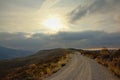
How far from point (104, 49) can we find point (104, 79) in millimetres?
51297

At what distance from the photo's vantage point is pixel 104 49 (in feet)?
235

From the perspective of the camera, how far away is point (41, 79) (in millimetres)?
21844

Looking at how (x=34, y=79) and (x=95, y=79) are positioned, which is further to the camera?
(x=34, y=79)

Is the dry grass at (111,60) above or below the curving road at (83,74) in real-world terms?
above

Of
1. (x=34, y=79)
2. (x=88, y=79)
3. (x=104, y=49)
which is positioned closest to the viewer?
(x=88, y=79)

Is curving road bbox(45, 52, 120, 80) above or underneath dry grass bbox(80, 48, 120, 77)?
underneath

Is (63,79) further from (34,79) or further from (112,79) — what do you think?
(112,79)

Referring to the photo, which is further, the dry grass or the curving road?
the dry grass

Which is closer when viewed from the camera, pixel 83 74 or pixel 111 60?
pixel 83 74

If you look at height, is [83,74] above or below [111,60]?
below

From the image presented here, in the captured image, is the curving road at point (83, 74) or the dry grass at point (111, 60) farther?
the dry grass at point (111, 60)

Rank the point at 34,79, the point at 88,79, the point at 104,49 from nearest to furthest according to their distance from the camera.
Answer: the point at 88,79 < the point at 34,79 < the point at 104,49

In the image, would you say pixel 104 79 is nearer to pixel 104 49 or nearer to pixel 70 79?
pixel 70 79

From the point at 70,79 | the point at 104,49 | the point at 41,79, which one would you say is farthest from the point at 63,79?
the point at 104,49
